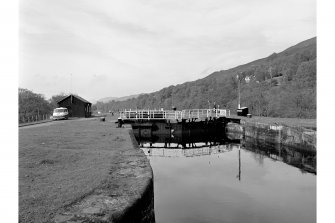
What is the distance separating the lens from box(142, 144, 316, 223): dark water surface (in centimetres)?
813

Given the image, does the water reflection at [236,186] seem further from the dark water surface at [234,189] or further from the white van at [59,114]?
the white van at [59,114]

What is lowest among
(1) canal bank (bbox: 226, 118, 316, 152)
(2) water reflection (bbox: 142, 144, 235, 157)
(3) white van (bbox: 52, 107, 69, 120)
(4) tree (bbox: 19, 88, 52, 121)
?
(2) water reflection (bbox: 142, 144, 235, 157)

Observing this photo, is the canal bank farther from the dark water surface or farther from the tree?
the tree

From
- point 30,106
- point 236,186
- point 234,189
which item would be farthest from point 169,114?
point 30,106

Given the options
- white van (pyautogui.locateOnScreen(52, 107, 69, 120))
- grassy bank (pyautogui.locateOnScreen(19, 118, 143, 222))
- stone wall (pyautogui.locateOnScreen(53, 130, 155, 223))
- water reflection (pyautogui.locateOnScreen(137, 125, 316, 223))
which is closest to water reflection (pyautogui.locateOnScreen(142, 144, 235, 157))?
water reflection (pyautogui.locateOnScreen(137, 125, 316, 223))

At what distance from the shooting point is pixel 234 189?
10.6 metres

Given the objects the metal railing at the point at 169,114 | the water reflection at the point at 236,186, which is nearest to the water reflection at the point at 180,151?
the water reflection at the point at 236,186

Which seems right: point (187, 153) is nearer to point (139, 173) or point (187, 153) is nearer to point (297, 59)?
point (139, 173)

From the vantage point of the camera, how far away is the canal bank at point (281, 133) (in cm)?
1778

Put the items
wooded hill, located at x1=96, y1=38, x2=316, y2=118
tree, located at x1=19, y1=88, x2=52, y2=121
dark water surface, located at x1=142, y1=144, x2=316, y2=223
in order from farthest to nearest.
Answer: tree, located at x1=19, y1=88, x2=52, y2=121, wooded hill, located at x1=96, y1=38, x2=316, y2=118, dark water surface, located at x1=142, y1=144, x2=316, y2=223

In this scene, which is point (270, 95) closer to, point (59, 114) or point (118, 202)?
point (59, 114)

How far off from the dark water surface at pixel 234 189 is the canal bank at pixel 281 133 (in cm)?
131

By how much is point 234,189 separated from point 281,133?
40.1 feet

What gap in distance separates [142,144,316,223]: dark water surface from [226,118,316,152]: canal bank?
4.31 ft
